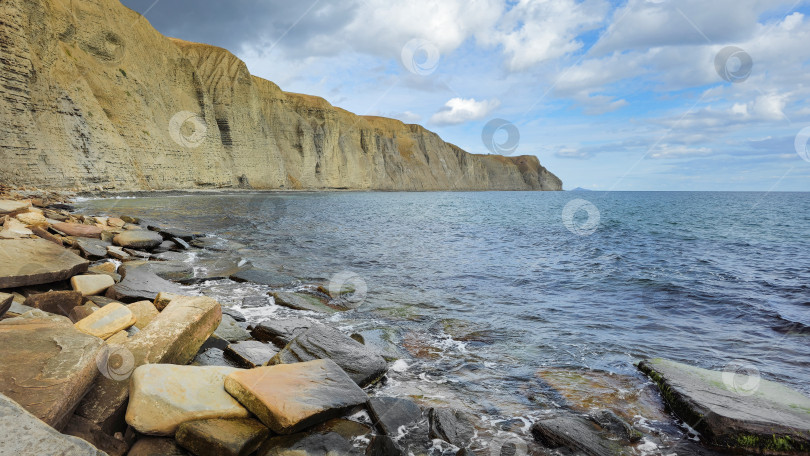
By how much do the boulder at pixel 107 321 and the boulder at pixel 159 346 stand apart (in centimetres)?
41

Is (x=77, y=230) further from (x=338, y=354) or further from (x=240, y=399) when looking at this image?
(x=240, y=399)

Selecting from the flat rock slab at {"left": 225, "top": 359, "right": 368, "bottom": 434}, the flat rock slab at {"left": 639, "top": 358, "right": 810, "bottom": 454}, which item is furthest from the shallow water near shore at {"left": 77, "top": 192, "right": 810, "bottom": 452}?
the flat rock slab at {"left": 225, "top": 359, "right": 368, "bottom": 434}

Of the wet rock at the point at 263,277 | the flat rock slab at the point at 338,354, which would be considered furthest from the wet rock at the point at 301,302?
the flat rock slab at the point at 338,354

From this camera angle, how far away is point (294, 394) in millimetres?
3797

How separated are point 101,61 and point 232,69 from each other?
2615 cm

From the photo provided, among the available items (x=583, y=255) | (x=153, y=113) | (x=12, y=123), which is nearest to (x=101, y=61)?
(x=153, y=113)

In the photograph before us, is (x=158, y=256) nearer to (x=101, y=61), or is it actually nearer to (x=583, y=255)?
(x=583, y=255)

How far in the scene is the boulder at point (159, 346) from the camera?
3332 millimetres

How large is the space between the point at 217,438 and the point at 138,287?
199 inches

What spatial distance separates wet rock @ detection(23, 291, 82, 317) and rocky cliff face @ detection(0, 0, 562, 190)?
28.9m

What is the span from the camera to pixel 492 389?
526cm

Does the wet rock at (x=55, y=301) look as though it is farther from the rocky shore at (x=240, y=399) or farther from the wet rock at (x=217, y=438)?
the wet rock at (x=217, y=438)

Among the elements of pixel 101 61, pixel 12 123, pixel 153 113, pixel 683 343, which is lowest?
pixel 683 343

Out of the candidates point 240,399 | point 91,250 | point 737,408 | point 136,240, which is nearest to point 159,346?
point 240,399
